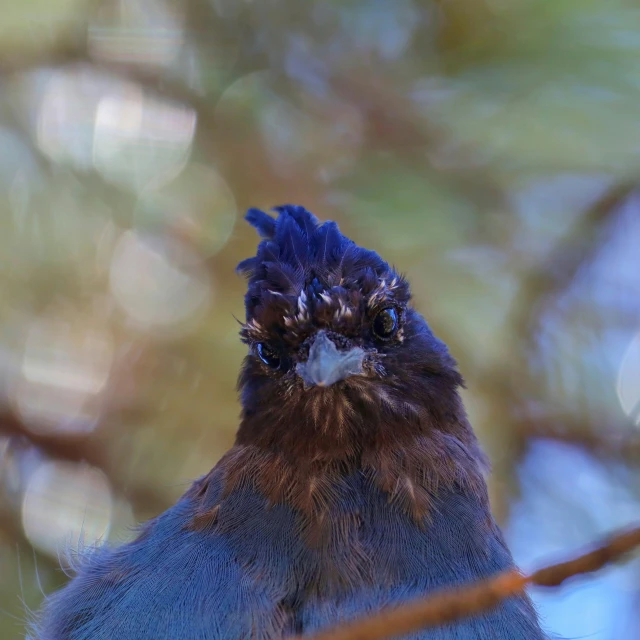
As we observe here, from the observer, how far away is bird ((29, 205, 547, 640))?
2912mm

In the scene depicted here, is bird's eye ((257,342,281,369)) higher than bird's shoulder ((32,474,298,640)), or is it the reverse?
bird's eye ((257,342,281,369))

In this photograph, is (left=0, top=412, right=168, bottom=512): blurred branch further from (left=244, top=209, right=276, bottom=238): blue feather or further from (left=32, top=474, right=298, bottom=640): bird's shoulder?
(left=244, top=209, right=276, bottom=238): blue feather

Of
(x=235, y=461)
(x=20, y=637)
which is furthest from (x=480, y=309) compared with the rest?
(x=20, y=637)

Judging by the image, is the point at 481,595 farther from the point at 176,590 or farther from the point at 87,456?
the point at 87,456

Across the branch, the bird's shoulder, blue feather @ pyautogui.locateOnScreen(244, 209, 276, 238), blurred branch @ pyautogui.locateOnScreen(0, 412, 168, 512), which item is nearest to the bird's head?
blue feather @ pyautogui.locateOnScreen(244, 209, 276, 238)

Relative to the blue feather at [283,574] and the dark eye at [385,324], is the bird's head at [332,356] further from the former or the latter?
the blue feather at [283,574]

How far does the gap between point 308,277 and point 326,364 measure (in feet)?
1.49

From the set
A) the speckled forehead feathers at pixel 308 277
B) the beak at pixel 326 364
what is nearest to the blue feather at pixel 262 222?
the speckled forehead feathers at pixel 308 277

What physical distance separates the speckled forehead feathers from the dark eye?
0.05 metres

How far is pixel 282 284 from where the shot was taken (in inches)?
131

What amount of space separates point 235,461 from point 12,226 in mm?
1833

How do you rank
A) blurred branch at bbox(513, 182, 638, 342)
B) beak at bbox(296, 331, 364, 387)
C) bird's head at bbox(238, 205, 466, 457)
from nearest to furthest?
beak at bbox(296, 331, 364, 387), bird's head at bbox(238, 205, 466, 457), blurred branch at bbox(513, 182, 638, 342)

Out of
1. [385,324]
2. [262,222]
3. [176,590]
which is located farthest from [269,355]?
[176,590]

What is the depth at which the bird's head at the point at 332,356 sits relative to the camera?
10.4 ft
